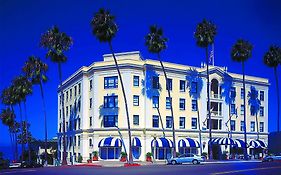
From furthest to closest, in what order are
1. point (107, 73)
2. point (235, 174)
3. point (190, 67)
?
point (190, 67), point (107, 73), point (235, 174)

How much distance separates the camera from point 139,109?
66500 mm

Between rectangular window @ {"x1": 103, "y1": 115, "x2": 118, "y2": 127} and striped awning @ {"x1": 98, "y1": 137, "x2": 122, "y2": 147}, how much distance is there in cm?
225

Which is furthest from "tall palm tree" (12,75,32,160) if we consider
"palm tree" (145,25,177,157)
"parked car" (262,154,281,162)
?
"parked car" (262,154,281,162)

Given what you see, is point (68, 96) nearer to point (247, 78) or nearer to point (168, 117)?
point (168, 117)

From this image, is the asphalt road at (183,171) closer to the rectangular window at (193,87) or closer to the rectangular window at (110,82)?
the rectangular window at (110,82)

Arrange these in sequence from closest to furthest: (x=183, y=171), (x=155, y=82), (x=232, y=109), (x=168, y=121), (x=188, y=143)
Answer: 1. (x=183, y=171)
2. (x=155, y=82)
3. (x=168, y=121)
4. (x=188, y=143)
5. (x=232, y=109)

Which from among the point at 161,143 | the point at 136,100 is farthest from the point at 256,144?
the point at 136,100

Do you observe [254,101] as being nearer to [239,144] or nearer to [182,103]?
[239,144]

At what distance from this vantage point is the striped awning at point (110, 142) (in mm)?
63816

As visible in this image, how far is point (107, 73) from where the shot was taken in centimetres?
6625

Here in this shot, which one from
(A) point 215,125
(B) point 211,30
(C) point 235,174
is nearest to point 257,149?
(A) point 215,125

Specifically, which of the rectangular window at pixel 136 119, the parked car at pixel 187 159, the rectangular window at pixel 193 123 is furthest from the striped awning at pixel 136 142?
the parked car at pixel 187 159

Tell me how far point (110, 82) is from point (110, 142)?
377 inches

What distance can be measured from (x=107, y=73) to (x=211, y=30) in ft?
58.3
